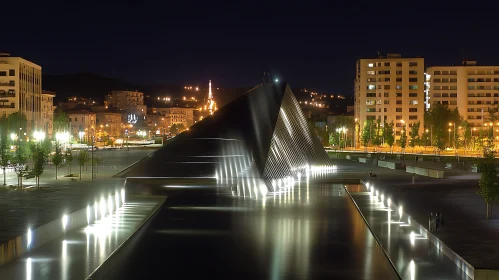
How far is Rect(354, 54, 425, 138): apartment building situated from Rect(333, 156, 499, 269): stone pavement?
280ft

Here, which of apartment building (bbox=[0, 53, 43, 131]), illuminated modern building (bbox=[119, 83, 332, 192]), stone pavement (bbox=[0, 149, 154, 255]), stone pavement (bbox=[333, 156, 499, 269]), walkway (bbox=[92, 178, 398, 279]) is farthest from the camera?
apartment building (bbox=[0, 53, 43, 131])

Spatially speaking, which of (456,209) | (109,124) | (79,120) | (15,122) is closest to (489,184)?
(456,209)

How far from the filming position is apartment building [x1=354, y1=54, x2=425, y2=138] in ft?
427

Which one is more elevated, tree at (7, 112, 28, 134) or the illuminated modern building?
tree at (7, 112, 28, 134)

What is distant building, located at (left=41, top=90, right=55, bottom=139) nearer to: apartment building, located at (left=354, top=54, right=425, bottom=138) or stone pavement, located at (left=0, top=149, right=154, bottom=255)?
apartment building, located at (left=354, top=54, right=425, bottom=138)

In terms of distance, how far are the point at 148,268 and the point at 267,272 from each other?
2854mm

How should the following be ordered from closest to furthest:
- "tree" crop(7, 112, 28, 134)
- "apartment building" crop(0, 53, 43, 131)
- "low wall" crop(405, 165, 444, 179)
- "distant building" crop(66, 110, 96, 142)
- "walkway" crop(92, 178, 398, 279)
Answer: "walkway" crop(92, 178, 398, 279), "low wall" crop(405, 165, 444, 179), "tree" crop(7, 112, 28, 134), "apartment building" crop(0, 53, 43, 131), "distant building" crop(66, 110, 96, 142)

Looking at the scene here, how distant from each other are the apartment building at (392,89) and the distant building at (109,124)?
263 feet

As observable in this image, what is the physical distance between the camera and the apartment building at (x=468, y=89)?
445 feet

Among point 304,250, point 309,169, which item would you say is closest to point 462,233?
point 304,250

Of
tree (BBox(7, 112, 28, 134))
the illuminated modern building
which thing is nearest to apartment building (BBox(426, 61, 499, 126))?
tree (BBox(7, 112, 28, 134))

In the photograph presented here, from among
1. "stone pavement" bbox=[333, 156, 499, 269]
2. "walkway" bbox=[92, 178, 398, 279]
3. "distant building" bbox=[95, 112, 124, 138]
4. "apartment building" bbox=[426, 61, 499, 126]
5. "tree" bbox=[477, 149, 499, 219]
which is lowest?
"walkway" bbox=[92, 178, 398, 279]

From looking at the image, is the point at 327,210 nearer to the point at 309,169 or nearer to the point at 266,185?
the point at 266,185

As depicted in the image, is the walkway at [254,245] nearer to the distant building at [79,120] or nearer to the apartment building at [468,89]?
the apartment building at [468,89]
